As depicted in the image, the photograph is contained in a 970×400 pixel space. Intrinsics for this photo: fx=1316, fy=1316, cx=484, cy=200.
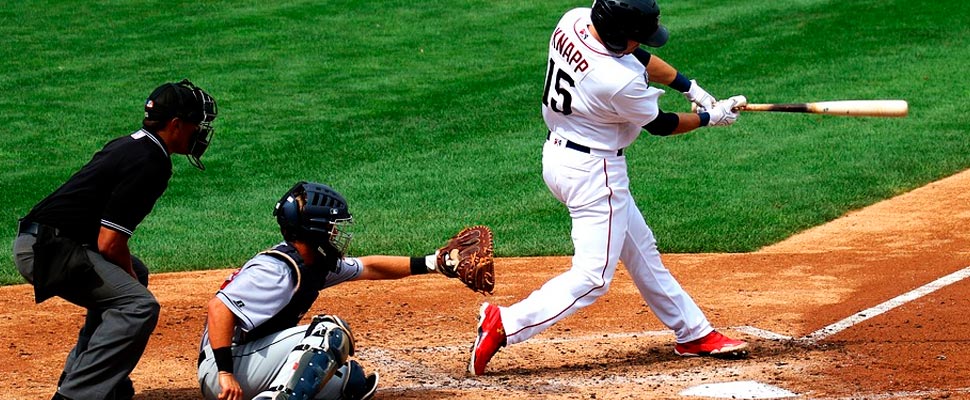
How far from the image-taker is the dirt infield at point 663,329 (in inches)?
240

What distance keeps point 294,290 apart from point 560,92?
1.60 metres

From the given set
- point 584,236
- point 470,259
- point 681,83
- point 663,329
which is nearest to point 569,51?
point 681,83

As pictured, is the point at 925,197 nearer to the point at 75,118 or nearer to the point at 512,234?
the point at 512,234

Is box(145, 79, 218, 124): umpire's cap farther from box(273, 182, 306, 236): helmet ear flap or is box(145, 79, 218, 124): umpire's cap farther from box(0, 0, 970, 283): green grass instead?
box(0, 0, 970, 283): green grass

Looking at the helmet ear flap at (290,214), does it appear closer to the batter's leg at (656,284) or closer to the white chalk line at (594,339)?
the white chalk line at (594,339)

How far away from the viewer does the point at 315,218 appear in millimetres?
5344

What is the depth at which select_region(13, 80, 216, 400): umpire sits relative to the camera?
5496mm

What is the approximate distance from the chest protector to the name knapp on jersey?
1482mm

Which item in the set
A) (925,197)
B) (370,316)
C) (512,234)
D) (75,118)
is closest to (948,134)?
(925,197)

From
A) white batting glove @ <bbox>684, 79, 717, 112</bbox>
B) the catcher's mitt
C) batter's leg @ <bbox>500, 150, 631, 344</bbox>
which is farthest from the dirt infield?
white batting glove @ <bbox>684, 79, 717, 112</bbox>

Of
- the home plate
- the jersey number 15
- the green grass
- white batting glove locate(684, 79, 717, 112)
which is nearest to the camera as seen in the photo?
the home plate

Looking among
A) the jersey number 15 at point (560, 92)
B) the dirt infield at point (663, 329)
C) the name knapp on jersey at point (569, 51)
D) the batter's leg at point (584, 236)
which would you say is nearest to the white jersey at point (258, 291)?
the dirt infield at point (663, 329)

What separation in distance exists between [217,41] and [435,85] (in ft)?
12.4

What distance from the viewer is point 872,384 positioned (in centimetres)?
591
